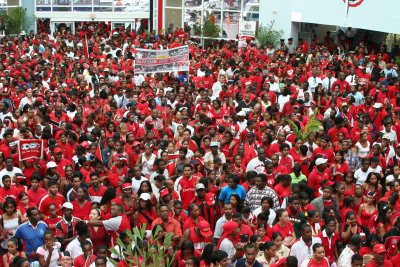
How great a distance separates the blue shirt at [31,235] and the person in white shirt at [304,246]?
3.01 meters

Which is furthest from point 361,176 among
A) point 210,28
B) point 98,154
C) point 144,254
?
point 210,28

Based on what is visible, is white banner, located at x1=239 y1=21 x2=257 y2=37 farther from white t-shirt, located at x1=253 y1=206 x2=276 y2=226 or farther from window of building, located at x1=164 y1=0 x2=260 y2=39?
white t-shirt, located at x1=253 y1=206 x2=276 y2=226

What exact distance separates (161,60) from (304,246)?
11034 mm

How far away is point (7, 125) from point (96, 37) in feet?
45.9

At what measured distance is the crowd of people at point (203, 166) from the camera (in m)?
8.73

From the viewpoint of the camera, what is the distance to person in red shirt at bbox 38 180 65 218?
10.0 meters

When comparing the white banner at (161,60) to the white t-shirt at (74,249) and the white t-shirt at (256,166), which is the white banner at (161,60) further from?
the white t-shirt at (74,249)

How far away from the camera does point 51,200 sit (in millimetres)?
10094

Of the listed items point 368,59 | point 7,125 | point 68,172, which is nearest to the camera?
point 68,172

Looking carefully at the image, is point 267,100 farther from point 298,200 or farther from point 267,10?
point 267,10

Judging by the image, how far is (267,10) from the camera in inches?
1135

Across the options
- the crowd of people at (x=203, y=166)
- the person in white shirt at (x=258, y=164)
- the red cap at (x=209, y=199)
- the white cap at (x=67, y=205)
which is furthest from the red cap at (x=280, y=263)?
the person in white shirt at (x=258, y=164)

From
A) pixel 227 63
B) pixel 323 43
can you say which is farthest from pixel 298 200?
pixel 323 43

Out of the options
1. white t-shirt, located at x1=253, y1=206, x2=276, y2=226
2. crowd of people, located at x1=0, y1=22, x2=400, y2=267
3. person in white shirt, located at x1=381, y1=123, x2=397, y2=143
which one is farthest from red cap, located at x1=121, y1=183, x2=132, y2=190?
person in white shirt, located at x1=381, y1=123, x2=397, y2=143
